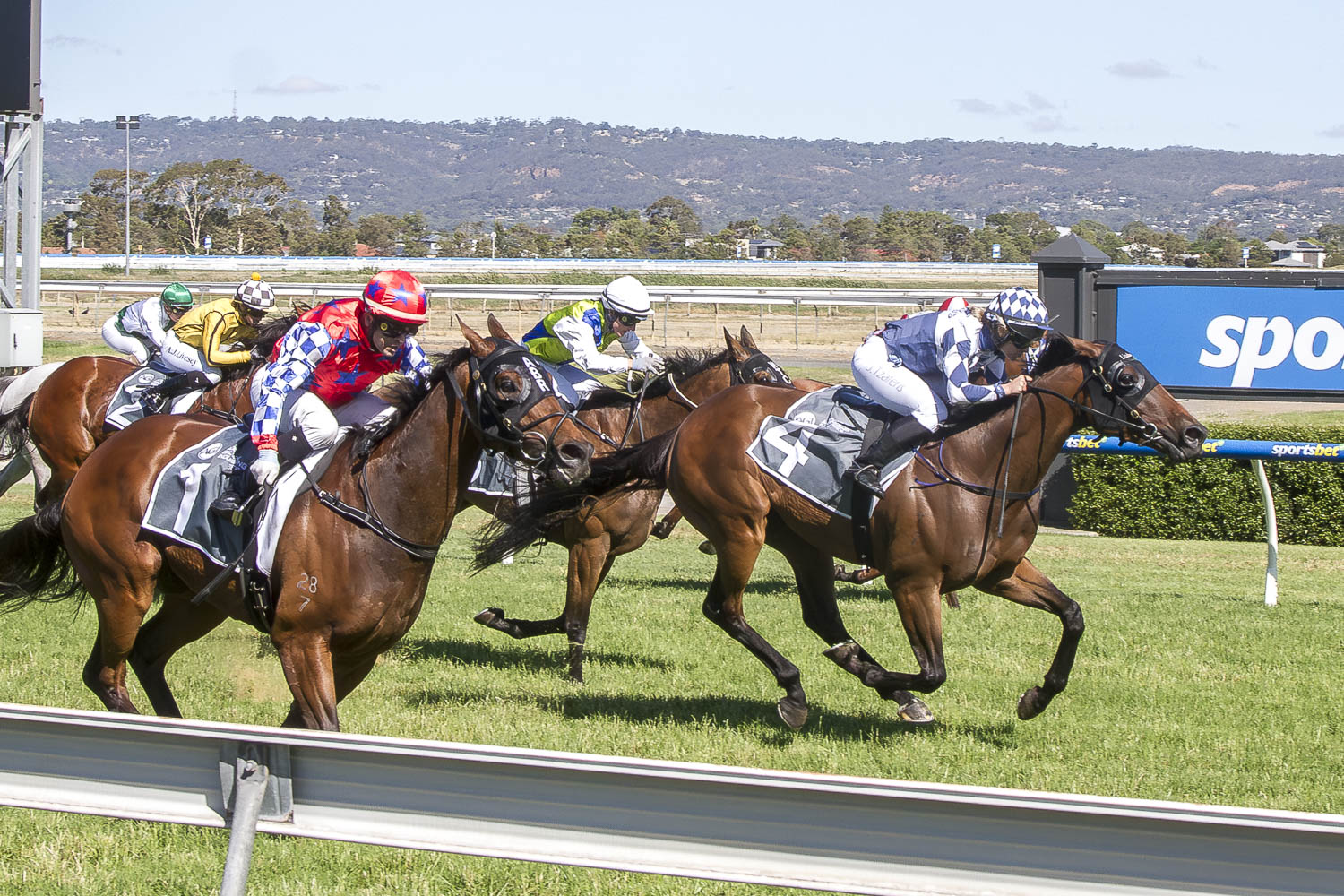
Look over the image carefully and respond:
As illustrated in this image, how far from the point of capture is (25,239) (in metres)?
13.7

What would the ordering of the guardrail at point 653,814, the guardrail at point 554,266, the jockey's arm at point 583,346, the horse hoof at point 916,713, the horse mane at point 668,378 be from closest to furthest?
the guardrail at point 653,814, the horse hoof at point 916,713, the horse mane at point 668,378, the jockey's arm at point 583,346, the guardrail at point 554,266

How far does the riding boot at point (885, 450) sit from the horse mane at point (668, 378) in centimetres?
186

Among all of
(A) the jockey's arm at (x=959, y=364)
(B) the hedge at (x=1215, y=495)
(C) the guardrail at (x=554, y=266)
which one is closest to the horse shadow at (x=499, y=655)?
(A) the jockey's arm at (x=959, y=364)

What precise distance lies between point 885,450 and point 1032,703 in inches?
45.8

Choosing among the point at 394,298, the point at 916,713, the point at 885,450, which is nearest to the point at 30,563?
the point at 394,298

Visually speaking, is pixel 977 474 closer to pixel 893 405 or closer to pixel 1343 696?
pixel 893 405

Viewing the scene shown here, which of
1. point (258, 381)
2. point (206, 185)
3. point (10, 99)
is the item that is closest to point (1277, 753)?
point (258, 381)

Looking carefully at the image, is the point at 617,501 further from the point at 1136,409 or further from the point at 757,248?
the point at 757,248

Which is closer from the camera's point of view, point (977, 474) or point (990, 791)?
point (990, 791)

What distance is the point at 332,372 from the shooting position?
15.4 feet

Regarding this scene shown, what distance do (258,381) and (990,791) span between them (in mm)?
2922

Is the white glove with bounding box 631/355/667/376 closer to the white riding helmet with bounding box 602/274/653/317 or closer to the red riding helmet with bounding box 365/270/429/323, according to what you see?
the white riding helmet with bounding box 602/274/653/317

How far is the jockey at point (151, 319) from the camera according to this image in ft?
29.1

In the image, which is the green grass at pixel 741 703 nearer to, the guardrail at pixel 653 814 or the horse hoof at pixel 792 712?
the horse hoof at pixel 792 712
